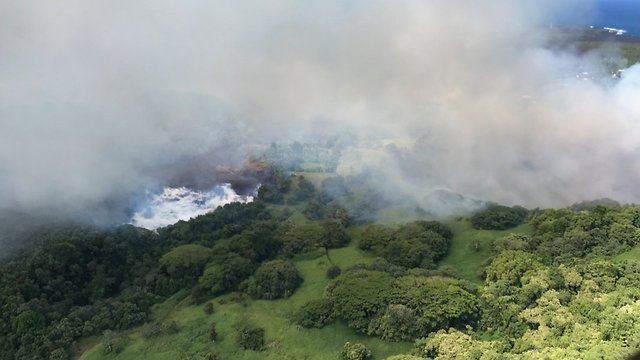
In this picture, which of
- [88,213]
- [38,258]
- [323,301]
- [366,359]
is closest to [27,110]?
[88,213]

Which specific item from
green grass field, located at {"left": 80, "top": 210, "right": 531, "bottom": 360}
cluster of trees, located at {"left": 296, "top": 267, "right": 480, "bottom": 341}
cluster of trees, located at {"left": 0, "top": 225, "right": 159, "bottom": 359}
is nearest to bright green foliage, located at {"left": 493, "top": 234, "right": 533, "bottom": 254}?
green grass field, located at {"left": 80, "top": 210, "right": 531, "bottom": 360}

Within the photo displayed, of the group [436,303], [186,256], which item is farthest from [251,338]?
[436,303]

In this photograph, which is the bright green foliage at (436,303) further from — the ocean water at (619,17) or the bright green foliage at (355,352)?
the ocean water at (619,17)

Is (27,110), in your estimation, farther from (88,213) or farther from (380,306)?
(380,306)

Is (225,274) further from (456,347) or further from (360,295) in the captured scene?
(456,347)

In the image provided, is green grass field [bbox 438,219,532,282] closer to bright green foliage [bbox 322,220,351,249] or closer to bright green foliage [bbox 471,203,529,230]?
bright green foliage [bbox 471,203,529,230]
